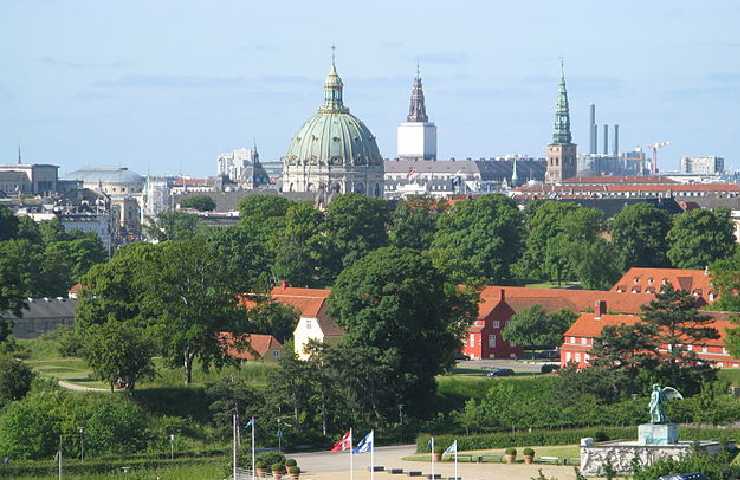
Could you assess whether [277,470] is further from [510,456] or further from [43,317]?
[43,317]

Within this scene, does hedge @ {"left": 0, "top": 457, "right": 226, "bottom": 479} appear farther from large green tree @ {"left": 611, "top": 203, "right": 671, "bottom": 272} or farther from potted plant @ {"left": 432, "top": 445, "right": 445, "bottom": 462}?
large green tree @ {"left": 611, "top": 203, "right": 671, "bottom": 272}

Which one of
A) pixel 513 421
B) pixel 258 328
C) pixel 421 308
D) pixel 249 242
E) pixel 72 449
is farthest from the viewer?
pixel 249 242

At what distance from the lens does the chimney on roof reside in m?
99.1

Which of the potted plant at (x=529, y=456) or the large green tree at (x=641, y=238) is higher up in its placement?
the large green tree at (x=641, y=238)

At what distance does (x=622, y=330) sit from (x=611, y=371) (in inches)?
113

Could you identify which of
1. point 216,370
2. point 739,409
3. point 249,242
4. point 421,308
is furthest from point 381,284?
point 249,242

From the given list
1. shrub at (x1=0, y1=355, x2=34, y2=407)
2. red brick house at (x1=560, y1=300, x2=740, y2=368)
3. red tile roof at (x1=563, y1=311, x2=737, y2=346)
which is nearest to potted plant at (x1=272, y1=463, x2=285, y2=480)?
shrub at (x1=0, y1=355, x2=34, y2=407)

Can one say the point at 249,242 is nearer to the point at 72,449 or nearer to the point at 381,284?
the point at 381,284

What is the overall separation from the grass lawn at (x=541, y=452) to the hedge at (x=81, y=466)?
742cm

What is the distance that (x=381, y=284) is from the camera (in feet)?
274

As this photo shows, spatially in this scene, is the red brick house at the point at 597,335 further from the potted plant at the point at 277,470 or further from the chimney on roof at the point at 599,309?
the potted plant at the point at 277,470

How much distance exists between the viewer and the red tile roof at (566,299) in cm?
10631

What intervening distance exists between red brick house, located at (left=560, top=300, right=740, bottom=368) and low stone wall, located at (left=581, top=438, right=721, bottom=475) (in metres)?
21.3

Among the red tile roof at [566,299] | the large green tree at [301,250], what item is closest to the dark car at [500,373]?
the red tile roof at [566,299]
